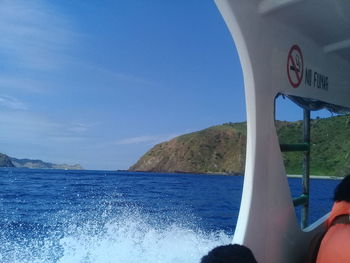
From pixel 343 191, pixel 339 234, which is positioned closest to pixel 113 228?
pixel 343 191

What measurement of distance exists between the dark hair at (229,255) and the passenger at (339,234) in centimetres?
52

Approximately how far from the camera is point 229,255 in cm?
100

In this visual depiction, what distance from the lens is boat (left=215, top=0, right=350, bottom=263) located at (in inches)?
58.4

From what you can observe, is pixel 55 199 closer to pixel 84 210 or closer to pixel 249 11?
pixel 84 210

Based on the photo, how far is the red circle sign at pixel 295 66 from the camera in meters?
1.78

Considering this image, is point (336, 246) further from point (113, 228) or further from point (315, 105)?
point (113, 228)

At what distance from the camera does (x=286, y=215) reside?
1743mm

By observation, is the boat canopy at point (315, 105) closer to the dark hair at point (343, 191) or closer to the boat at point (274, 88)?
the boat at point (274, 88)

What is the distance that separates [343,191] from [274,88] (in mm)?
594

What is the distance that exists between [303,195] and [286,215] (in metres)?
0.38

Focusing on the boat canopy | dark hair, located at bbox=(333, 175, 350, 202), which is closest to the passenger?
dark hair, located at bbox=(333, 175, 350, 202)

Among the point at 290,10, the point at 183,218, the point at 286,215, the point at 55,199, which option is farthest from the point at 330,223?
the point at 55,199

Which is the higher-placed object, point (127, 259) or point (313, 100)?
point (313, 100)

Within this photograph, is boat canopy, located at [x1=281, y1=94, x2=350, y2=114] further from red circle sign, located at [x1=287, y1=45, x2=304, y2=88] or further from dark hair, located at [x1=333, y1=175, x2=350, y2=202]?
dark hair, located at [x1=333, y1=175, x2=350, y2=202]
